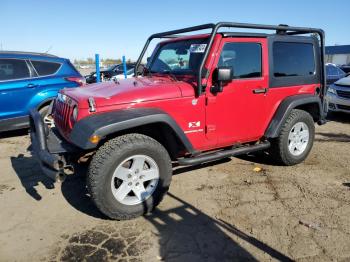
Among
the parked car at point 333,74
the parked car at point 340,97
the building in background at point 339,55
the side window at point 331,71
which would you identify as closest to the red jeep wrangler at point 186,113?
the parked car at point 340,97

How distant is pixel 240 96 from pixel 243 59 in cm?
50

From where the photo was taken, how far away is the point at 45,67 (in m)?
7.13

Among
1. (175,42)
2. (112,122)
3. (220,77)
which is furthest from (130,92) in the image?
→ (175,42)

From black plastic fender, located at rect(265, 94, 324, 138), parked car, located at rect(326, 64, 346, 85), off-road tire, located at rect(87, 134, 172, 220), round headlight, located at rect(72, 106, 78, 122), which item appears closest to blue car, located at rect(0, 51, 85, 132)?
round headlight, located at rect(72, 106, 78, 122)

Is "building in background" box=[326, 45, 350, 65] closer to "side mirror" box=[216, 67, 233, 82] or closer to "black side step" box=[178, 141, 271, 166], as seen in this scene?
"black side step" box=[178, 141, 271, 166]

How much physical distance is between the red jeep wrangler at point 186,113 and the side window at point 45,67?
9.08 ft

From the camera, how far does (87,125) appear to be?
3311mm

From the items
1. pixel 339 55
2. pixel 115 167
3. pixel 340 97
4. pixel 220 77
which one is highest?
pixel 339 55

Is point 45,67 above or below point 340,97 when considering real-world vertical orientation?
above

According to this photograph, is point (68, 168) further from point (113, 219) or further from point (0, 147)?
point (0, 147)

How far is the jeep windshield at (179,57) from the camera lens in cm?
418

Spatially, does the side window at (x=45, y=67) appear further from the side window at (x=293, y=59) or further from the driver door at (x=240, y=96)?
the side window at (x=293, y=59)

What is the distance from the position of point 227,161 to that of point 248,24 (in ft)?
7.41

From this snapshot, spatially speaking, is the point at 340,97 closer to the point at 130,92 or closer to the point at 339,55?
the point at 130,92
